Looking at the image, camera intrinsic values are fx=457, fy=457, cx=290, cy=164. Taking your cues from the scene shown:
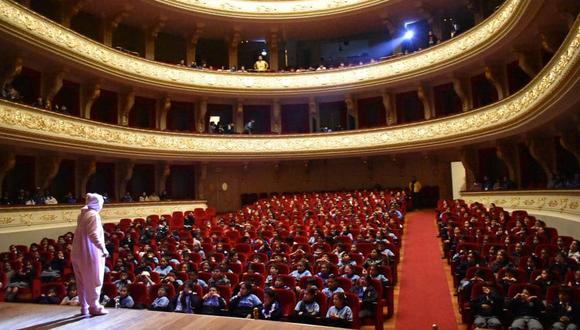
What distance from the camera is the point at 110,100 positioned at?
47.5 feet

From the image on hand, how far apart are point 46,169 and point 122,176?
108 inches

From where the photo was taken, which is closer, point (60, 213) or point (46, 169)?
point (60, 213)

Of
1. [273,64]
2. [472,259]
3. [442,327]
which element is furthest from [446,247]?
[273,64]

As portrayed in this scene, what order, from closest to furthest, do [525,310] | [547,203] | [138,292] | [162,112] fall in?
1. [525,310]
2. [138,292]
3. [547,203]
4. [162,112]

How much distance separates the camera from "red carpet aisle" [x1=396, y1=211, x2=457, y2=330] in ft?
17.0

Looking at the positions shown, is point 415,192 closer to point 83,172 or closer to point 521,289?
point 521,289

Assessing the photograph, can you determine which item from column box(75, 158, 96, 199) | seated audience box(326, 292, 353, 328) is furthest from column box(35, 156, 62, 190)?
seated audience box(326, 292, 353, 328)

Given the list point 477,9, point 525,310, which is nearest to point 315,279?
point 525,310

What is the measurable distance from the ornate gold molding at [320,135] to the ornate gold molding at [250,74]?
4.91ft

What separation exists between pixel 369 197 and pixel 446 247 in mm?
5502

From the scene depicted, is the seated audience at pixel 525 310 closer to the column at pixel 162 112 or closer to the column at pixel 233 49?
the column at pixel 162 112

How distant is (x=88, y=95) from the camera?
13297 mm

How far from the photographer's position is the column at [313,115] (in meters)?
17.2

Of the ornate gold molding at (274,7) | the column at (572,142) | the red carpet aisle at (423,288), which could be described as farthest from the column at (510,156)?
the ornate gold molding at (274,7)
